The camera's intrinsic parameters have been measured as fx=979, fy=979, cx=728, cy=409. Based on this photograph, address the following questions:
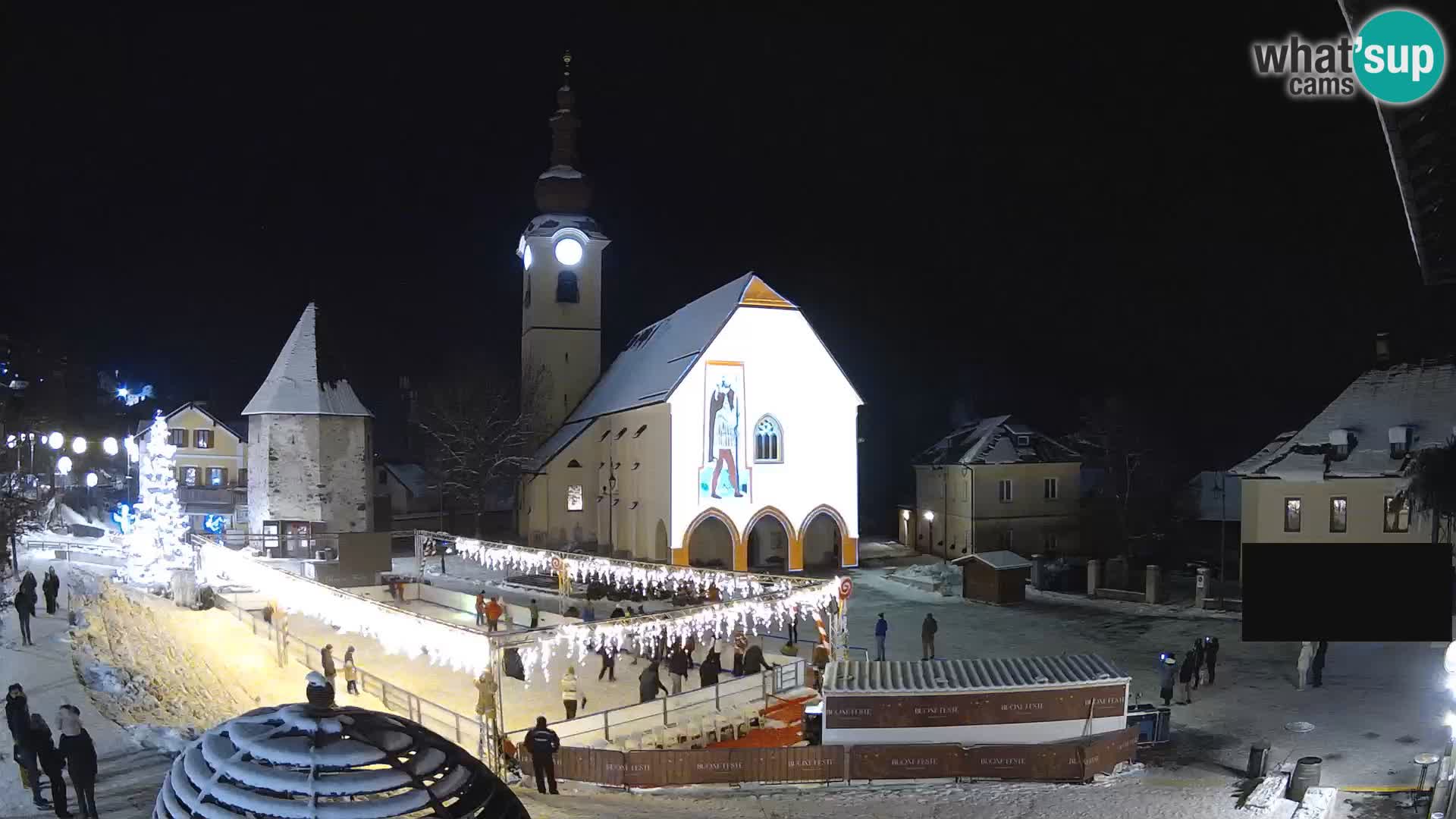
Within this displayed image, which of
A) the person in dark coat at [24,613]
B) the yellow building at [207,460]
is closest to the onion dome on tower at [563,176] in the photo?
the yellow building at [207,460]

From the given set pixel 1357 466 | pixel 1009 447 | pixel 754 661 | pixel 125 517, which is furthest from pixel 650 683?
pixel 1009 447

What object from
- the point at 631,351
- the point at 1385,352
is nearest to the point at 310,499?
the point at 631,351

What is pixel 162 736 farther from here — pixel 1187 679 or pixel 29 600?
pixel 1187 679

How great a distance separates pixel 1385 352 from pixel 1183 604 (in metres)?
12.8

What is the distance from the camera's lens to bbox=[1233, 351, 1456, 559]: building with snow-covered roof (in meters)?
30.3

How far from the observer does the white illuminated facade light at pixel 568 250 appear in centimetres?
5106

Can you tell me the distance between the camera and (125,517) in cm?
3650

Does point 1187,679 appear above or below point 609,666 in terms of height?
above

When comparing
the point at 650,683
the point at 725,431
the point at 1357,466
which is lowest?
the point at 650,683

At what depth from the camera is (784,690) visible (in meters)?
20.4

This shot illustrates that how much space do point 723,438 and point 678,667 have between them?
60.3 feet

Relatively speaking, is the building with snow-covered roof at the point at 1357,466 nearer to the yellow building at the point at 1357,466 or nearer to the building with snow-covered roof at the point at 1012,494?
the yellow building at the point at 1357,466

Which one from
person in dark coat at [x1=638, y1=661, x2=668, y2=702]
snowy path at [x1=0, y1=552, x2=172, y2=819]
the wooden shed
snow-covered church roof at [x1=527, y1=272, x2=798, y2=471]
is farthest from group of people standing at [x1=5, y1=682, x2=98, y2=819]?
snow-covered church roof at [x1=527, y1=272, x2=798, y2=471]
